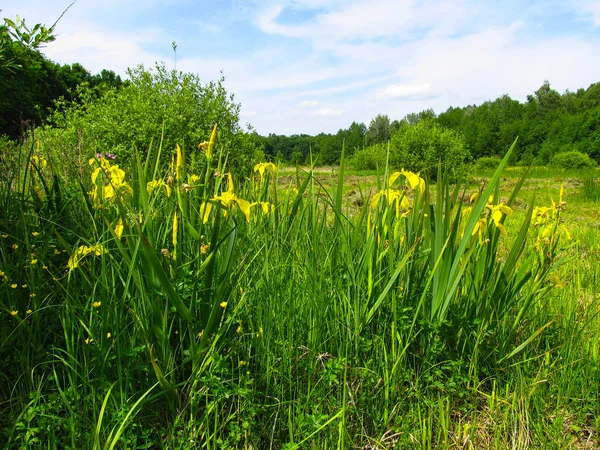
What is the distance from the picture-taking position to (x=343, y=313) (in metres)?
1.53

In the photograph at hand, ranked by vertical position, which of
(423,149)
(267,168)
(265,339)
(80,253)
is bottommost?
(265,339)

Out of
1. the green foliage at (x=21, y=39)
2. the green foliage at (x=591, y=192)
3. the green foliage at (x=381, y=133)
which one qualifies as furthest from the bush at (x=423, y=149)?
the green foliage at (x=21, y=39)

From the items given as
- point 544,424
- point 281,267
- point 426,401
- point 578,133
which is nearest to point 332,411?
point 426,401

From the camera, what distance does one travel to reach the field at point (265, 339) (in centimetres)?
125

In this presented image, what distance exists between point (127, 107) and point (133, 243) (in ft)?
14.4

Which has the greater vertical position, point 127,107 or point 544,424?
point 127,107

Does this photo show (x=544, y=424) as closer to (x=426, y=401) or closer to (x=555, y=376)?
(x=555, y=376)

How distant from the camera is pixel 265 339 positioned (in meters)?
1.41

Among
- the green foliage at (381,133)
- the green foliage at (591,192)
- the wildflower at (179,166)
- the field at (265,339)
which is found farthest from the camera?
the green foliage at (381,133)

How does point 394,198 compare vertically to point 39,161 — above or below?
below

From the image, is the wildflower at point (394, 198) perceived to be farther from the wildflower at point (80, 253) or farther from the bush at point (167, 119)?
the bush at point (167, 119)

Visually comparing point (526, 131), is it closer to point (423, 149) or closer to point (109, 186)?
point (423, 149)

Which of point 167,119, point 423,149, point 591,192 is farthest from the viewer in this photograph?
point 423,149

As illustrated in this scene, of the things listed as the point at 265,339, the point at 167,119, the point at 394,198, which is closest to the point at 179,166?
the point at 265,339
